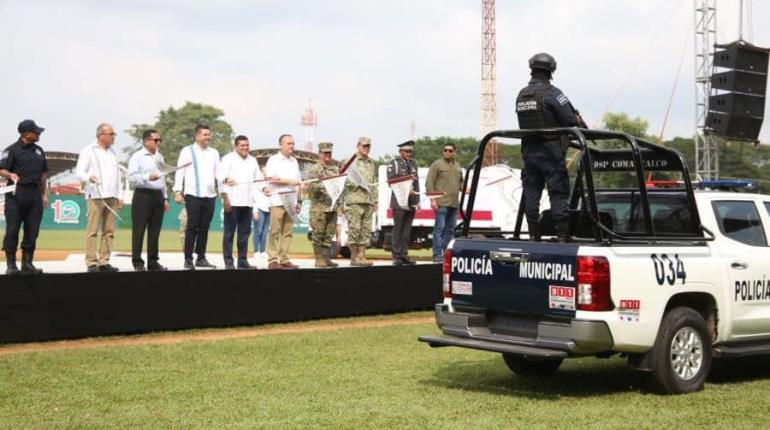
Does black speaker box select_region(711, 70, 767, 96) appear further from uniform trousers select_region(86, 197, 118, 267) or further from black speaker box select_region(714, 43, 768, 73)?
uniform trousers select_region(86, 197, 118, 267)

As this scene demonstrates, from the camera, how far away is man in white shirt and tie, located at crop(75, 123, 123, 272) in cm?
1175

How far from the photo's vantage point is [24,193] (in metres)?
10.9

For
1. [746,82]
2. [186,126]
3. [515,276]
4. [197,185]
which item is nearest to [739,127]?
[746,82]

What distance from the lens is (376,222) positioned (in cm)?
2430

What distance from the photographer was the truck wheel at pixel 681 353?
7.93m

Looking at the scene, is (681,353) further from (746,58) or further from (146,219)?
(746,58)

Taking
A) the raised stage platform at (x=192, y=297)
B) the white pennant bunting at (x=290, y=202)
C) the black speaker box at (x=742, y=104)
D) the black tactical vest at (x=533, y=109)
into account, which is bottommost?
the raised stage platform at (x=192, y=297)

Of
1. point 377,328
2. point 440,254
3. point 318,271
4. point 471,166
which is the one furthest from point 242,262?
point 471,166

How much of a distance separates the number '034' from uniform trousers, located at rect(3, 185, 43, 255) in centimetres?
673

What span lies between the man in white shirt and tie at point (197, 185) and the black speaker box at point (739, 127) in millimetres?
12634

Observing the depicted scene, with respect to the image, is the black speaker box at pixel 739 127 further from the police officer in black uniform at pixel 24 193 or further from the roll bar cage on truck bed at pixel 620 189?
the police officer in black uniform at pixel 24 193

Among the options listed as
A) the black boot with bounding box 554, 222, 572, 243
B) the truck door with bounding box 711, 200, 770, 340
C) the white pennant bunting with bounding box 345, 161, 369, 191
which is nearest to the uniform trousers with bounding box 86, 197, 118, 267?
the white pennant bunting with bounding box 345, 161, 369, 191

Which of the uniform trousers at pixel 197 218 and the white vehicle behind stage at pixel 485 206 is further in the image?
the white vehicle behind stage at pixel 485 206

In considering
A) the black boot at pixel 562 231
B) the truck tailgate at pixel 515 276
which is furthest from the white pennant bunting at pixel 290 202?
the black boot at pixel 562 231
